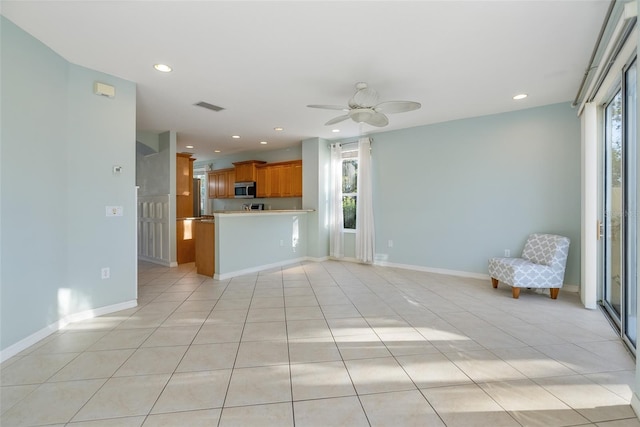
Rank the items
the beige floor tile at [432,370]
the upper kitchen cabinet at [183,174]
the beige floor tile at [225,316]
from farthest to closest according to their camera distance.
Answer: the upper kitchen cabinet at [183,174] → the beige floor tile at [225,316] → the beige floor tile at [432,370]

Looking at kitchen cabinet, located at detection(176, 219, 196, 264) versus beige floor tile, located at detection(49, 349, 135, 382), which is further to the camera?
kitchen cabinet, located at detection(176, 219, 196, 264)

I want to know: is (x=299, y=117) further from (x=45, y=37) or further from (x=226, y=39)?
(x=45, y=37)

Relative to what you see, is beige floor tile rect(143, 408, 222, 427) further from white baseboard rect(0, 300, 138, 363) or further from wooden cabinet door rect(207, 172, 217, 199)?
wooden cabinet door rect(207, 172, 217, 199)

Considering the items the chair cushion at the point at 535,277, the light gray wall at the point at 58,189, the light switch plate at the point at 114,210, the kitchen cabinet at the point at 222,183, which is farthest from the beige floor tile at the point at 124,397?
the kitchen cabinet at the point at 222,183

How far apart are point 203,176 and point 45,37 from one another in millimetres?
7257

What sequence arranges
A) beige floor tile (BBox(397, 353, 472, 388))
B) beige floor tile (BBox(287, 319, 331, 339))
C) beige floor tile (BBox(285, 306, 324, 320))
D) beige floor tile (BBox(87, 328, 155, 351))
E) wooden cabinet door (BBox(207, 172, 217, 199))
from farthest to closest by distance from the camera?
wooden cabinet door (BBox(207, 172, 217, 199)), beige floor tile (BBox(285, 306, 324, 320)), beige floor tile (BBox(287, 319, 331, 339)), beige floor tile (BBox(87, 328, 155, 351)), beige floor tile (BBox(397, 353, 472, 388))

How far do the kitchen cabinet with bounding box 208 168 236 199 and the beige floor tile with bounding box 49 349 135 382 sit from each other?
20.3ft

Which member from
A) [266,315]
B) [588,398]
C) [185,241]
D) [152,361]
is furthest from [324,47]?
[185,241]

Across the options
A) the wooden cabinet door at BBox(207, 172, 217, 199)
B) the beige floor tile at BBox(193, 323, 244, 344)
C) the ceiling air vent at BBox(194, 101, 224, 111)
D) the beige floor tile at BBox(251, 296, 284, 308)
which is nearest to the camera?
the beige floor tile at BBox(193, 323, 244, 344)

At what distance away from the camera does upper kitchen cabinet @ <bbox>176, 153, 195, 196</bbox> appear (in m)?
6.06

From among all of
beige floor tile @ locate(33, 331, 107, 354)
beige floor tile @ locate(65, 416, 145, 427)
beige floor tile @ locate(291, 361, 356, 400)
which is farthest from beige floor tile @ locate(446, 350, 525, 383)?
beige floor tile @ locate(33, 331, 107, 354)

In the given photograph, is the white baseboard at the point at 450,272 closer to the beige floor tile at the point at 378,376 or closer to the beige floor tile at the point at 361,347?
the beige floor tile at the point at 361,347

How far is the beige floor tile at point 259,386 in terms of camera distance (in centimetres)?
177

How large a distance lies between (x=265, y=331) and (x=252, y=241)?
2.67m
